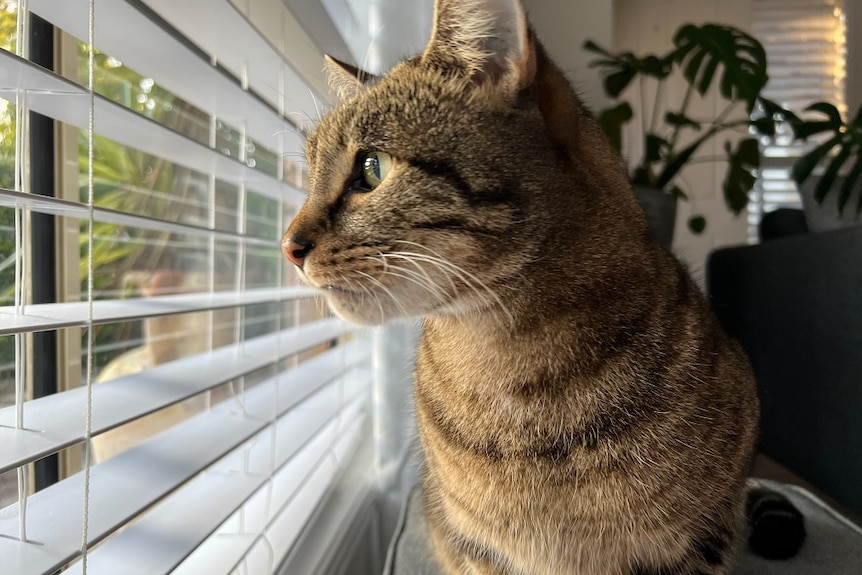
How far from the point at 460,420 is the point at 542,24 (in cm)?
154

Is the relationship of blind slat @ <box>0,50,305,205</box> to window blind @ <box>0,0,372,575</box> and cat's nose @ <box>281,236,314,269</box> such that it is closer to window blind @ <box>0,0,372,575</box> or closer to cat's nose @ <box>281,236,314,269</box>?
window blind @ <box>0,0,372,575</box>

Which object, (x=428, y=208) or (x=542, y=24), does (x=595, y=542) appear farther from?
(x=542, y=24)

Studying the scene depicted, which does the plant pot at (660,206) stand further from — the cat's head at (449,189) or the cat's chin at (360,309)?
the cat's chin at (360,309)

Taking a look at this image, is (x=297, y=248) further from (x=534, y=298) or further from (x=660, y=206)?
(x=660, y=206)

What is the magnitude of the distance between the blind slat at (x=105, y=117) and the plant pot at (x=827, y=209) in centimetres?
129

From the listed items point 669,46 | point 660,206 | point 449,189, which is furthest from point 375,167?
point 669,46

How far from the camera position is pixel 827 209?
1426mm

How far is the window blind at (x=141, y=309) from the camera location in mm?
A: 442

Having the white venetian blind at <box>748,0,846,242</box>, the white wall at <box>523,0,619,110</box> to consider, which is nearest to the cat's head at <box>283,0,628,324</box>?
the white wall at <box>523,0,619,110</box>

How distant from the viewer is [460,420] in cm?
66

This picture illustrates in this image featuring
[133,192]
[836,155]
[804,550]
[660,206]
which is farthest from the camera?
[660,206]

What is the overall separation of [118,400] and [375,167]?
323 mm

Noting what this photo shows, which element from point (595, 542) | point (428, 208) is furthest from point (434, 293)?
point (595, 542)

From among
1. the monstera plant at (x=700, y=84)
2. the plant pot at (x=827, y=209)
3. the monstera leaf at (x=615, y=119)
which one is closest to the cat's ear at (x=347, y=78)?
the monstera plant at (x=700, y=84)
